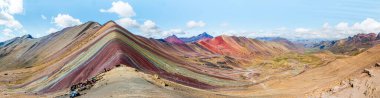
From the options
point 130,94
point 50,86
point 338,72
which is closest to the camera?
point 130,94

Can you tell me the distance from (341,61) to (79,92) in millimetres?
75602

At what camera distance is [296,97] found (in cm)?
7344

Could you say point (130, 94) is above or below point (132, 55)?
below

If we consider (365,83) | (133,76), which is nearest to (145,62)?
(133,76)

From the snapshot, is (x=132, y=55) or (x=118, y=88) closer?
(x=118, y=88)

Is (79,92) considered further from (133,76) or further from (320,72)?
(320,72)

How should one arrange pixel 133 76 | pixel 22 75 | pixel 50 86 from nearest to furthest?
1. pixel 133 76
2. pixel 50 86
3. pixel 22 75

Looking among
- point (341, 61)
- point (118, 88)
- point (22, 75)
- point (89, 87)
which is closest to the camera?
point (118, 88)

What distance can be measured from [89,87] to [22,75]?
9068 centimetres

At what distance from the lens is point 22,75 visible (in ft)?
476

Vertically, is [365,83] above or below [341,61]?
below

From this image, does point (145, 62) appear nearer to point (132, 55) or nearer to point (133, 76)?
point (132, 55)

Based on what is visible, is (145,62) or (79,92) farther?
(145,62)

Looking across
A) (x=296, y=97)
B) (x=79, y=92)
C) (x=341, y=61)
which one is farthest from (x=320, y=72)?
(x=79, y=92)
